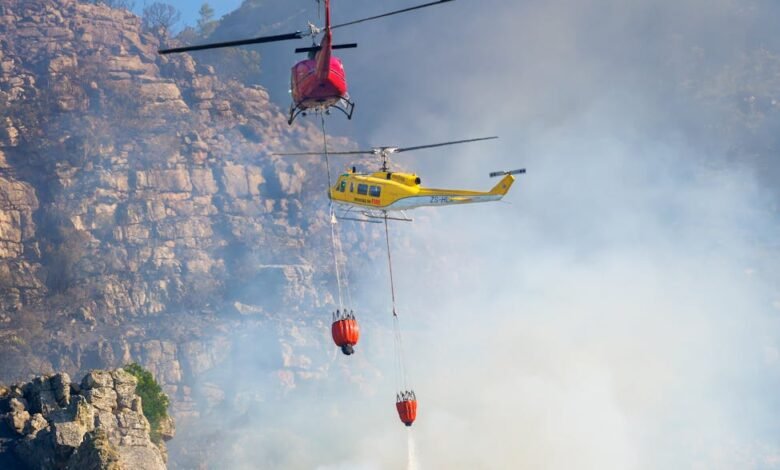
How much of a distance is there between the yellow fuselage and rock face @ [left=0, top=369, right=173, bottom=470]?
743 inches

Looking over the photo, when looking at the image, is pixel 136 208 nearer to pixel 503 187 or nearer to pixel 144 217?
pixel 144 217

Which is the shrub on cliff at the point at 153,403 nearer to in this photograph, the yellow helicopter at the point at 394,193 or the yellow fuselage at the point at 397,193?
the yellow helicopter at the point at 394,193

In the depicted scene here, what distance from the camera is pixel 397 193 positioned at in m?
66.1

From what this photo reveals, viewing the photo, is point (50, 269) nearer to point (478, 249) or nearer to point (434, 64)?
point (478, 249)

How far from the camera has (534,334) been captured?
13450 cm

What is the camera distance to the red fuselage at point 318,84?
56.9 meters

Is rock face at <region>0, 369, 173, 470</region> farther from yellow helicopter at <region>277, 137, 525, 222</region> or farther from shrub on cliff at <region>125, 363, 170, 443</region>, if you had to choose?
yellow helicopter at <region>277, 137, 525, 222</region>

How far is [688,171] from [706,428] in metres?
41.5

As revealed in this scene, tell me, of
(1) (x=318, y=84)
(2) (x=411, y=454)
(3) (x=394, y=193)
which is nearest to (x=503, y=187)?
(3) (x=394, y=193)

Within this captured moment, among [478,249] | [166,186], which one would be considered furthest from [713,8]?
[166,186]

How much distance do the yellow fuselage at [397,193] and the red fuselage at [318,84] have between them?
8.96m

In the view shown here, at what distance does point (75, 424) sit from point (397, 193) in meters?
22.2

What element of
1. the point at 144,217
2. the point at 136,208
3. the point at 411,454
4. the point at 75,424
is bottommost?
the point at 411,454

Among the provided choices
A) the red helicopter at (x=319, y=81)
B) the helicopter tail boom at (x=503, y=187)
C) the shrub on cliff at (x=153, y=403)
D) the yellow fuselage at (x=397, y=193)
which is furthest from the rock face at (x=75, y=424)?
the helicopter tail boom at (x=503, y=187)
